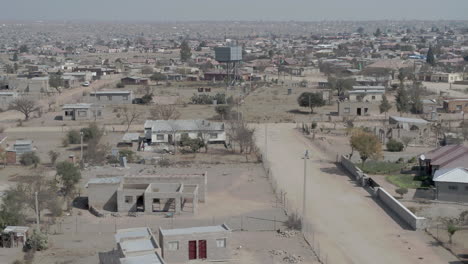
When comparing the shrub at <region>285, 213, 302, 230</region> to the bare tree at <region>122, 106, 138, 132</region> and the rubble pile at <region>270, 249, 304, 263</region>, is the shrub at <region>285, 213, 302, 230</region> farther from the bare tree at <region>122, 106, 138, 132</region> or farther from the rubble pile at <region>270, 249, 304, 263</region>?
the bare tree at <region>122, 106, 138, 132</region>

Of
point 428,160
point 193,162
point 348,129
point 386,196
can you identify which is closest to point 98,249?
point 386,196

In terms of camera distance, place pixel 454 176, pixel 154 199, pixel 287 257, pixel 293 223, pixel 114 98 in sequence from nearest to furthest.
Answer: pixel 287 257, pixel 293 223, pixel 154 199, pixel 454 176, pixel 114 98

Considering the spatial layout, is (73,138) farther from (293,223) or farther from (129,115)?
(293,223)

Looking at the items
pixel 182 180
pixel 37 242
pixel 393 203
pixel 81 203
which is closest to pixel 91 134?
pixel 81 203

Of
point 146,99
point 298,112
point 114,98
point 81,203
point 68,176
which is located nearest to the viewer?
point 81,203

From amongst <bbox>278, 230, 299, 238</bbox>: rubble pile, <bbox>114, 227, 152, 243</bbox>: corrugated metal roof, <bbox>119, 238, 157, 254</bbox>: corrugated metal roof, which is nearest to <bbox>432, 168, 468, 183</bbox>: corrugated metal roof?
<bbox>278, 230, 299, 238</bbox>: rubble pile

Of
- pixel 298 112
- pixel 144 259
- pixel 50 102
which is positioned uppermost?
pixel 144 259

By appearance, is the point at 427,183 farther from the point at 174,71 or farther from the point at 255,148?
the point at 174,71

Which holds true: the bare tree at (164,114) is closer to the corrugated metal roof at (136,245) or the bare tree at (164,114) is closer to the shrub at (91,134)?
the shrub at (91,134)
